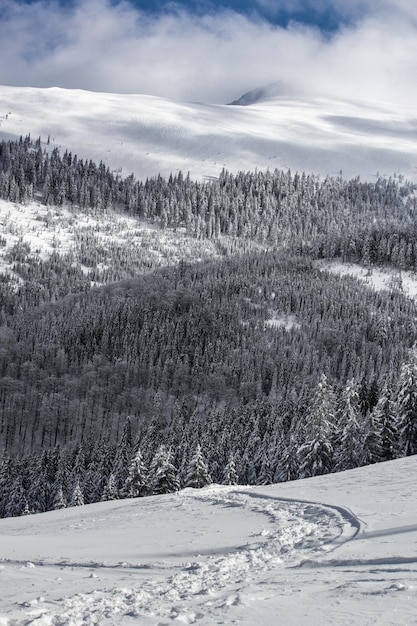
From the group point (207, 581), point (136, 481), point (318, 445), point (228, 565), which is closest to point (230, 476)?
point (136, 481)

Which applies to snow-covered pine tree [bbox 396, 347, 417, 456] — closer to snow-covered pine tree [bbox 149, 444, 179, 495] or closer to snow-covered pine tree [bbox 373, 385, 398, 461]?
snow-covered pine tree [bbox 373, 385, 398, 461]

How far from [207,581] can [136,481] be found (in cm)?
4871

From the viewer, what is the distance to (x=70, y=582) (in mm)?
12547

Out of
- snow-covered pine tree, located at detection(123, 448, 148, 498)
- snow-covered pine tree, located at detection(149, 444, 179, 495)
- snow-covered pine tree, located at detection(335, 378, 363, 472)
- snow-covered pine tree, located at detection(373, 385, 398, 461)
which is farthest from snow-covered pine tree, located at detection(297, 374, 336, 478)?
snow-covered pine tree, located at detection(123, 448, 148, 498)

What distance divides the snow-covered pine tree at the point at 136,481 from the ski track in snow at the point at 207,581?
39.3 m

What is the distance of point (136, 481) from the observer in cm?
5906

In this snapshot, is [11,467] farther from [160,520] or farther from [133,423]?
[160,520]

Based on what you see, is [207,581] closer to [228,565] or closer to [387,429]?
[228,565]

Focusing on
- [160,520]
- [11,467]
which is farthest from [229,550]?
[11,467]

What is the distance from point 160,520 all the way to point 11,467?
251ft

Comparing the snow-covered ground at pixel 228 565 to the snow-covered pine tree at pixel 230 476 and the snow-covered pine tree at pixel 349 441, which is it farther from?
the snow-covered pine tree at pixel 230 476

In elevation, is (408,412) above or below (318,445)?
above

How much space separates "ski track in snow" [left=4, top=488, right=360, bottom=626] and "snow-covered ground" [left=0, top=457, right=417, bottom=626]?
0.03m

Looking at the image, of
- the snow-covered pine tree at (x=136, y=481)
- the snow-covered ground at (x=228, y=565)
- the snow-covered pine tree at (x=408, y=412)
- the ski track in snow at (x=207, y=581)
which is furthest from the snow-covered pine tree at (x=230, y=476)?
the ski track in snow at (x=207, y=581)
